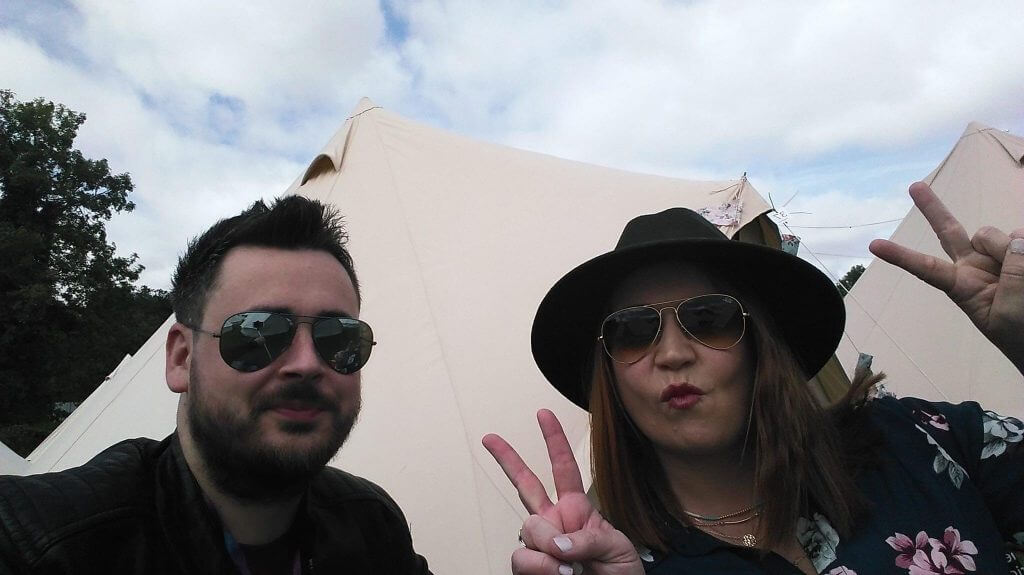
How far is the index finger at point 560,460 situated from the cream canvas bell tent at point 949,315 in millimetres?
3964

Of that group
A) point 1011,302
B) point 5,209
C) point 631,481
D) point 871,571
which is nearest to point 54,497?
point 631,481

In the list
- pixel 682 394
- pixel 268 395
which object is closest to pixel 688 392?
pixel 682 394

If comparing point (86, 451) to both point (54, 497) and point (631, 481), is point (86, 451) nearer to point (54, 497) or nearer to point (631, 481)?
point (54, 497)

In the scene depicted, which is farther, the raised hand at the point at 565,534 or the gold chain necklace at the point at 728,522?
the gold chain necklace at the point at 728,522

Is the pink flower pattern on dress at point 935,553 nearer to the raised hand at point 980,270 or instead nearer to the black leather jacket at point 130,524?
the raised hand at point 980,270

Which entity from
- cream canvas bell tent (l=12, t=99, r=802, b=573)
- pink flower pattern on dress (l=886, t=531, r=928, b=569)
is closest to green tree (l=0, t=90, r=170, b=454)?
cream canvas bell tent (l=12, t=99, r=802, b=573)

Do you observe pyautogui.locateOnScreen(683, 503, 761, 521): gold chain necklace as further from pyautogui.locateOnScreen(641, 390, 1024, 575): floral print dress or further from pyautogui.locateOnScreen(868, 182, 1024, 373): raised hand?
pyautogui.locateOnScreen(868, 182, 1024, 373): raised hand

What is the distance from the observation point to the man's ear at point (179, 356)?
145cm

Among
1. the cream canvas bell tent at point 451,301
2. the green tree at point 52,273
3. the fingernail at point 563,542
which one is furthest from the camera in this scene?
the green tree at point 52,273

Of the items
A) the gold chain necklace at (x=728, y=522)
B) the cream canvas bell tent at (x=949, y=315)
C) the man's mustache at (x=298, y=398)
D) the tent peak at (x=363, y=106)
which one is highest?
the tent peak at (x=363, y=106)

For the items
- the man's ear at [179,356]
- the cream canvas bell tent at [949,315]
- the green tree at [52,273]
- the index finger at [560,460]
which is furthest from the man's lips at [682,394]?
the green tree at [52,273]

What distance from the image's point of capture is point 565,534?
3.34 ft

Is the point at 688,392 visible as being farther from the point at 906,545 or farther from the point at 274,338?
the point at 274,338

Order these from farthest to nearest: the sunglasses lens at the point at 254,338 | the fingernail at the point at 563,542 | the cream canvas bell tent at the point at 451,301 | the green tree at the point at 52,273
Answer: the green tree at the point at 52,273
the cream canvas bell tent at the point at 451,301
the sunglasses lens at the point at 254,338
the fingernail at the point at 563,542
